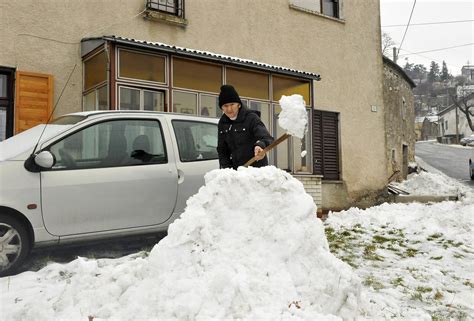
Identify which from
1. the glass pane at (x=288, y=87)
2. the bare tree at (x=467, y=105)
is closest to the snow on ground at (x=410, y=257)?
the glass pane at (x=288, y=87)

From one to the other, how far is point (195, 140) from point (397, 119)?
42.4 ft

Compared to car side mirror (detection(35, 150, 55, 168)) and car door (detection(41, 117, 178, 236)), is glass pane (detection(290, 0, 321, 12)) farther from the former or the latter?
car side mirror (detection(35, 150, 55, 168))

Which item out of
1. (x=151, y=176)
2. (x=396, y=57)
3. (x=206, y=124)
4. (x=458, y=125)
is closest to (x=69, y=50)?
(x=206, y=124)

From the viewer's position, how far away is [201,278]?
8.96ft

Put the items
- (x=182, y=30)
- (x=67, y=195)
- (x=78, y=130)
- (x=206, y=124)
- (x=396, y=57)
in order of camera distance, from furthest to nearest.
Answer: (x=396, y=57) < (x=182, y=30) < (x=206, y=124) < (x=78, y=130) < (x=67, y=195)

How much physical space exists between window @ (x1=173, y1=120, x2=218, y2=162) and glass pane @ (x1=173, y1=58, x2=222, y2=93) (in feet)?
8.50

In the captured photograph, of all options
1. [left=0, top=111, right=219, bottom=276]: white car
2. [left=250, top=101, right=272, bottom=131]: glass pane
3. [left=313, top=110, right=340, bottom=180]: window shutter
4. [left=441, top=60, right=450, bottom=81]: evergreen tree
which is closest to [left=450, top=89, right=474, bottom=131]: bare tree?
[left=441, top=60, right=450, bottom=81]: evergreen tree

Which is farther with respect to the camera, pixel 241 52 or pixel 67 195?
pixel 241 52

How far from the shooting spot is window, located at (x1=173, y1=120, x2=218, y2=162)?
504 centimetres

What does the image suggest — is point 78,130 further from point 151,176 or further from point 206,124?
point 206,124

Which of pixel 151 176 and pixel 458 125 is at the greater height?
pixel 458 125

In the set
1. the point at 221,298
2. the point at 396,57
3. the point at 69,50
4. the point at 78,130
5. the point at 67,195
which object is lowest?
the point at 221,298

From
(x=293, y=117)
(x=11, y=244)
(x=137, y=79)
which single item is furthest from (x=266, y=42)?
(x=11, y=244)

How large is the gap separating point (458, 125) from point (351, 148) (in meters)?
57.0
